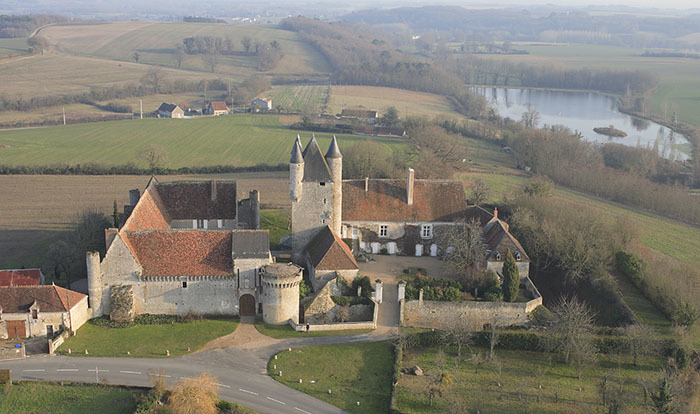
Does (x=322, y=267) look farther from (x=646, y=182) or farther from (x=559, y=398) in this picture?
(x=646, y=182)

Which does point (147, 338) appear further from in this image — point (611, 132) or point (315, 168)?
point (611, 132)

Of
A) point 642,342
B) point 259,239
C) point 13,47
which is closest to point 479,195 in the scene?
point 642,342

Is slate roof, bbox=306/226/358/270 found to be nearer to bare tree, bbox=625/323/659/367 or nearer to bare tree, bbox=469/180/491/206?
bare tree, bbox=625/323/659/367

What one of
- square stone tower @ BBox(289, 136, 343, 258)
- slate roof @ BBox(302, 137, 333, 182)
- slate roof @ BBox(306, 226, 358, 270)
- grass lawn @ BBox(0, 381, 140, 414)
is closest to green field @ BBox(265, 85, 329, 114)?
square stone tower @ BBox(289, 136, 343, 258)

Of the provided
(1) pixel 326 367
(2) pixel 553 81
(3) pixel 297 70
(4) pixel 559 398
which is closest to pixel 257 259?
(1) pixel 326 367

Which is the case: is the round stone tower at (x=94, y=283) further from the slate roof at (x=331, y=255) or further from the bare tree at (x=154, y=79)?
the bare tree at (x=154, y=79)

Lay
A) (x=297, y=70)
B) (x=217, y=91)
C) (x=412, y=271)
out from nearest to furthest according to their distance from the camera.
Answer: (x=412, y=271)
(x=217, y=91)
(x=297, y=70)

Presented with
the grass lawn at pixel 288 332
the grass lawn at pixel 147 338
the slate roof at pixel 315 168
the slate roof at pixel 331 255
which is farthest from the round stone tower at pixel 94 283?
the slate roof at pixel 315 168
